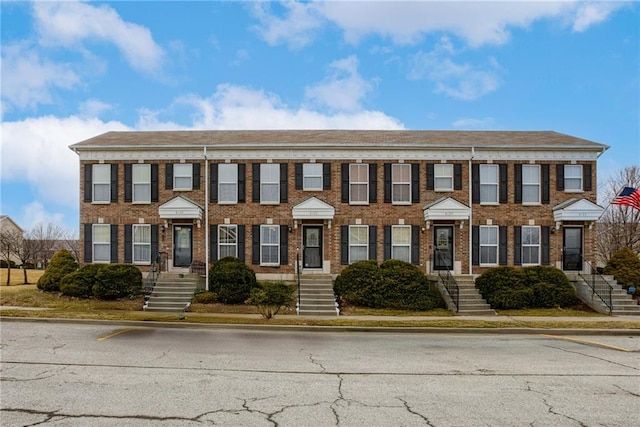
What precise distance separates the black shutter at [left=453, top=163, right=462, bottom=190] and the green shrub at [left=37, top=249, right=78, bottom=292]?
57.1ft

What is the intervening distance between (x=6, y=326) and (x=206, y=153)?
10.9 metres

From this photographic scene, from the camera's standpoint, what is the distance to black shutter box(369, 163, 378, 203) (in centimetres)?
2302

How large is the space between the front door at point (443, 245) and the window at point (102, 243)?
15.1 m

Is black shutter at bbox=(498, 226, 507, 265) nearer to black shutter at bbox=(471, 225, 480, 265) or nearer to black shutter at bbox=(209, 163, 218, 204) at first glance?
black shutter at bbox=(471, 225, 480, 265)

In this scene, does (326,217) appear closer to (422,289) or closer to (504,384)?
(422,289)

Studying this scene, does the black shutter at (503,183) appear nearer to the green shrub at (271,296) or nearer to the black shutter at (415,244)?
the black shutter at (415,244)

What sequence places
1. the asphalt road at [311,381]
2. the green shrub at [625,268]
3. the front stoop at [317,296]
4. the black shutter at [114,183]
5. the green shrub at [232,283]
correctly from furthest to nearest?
the black shutter at [114,183]
the green shrub at [625,268]
the green shrub at [232,283]
the front stoop at [317,296]
the asphalt road at [311,381]

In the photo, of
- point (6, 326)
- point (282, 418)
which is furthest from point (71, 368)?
point (6, 326)

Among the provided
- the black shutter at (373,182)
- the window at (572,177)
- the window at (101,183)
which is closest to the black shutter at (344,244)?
the black shutter at (373,182)

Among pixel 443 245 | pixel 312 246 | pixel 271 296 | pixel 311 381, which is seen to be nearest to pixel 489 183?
pixel 443 245

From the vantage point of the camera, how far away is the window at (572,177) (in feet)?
75.4

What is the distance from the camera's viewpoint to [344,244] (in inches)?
899

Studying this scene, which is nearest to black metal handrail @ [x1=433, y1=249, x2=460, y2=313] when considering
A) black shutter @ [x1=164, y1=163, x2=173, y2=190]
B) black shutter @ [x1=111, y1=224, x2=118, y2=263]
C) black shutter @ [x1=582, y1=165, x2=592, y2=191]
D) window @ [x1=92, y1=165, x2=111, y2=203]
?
black shutter @ [x1=582, y1=165, x2=592, y2=191]

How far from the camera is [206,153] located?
22.9 m
